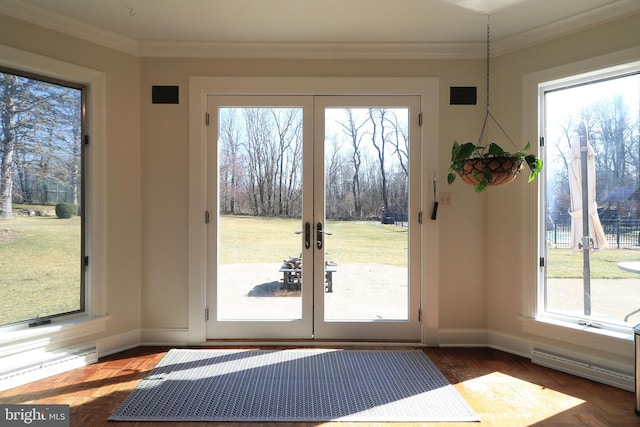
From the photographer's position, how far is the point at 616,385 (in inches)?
103

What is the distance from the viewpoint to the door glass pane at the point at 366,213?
132 inches

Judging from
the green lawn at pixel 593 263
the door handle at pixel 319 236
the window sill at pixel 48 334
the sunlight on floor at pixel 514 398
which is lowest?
the sunlight on floor at pixel 514 398

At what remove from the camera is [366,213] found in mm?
3377

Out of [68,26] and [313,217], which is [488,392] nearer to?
[313,217]

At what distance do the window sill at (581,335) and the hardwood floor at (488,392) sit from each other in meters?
0.26

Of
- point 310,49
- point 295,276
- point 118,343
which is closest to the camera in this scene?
point 118,343

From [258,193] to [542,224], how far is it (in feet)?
8.03

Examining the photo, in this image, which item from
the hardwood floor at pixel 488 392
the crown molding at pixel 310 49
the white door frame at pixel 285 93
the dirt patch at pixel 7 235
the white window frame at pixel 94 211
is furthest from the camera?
the white door frame at pixel 285 93

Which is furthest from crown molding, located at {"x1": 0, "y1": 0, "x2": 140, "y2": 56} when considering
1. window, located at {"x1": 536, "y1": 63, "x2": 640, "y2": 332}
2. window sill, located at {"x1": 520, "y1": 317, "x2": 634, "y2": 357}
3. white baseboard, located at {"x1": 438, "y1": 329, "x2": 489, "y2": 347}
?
window sill, located at {"x1": 520, "y1": 317, "x2": 634, "y2": 357}

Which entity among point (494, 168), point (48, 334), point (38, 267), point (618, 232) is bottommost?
point (48, 334)

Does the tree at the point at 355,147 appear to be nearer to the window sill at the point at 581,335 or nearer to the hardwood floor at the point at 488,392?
the hardwood floor at the point at 488,392

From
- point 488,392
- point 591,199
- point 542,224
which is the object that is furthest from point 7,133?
point 591,199

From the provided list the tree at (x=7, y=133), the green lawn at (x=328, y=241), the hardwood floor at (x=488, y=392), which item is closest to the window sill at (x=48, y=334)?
the hardwood floor at (x=488, y=392)

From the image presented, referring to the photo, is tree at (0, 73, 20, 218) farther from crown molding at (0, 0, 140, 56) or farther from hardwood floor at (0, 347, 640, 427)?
hardwood floor at (0, 347, 640, 427)
